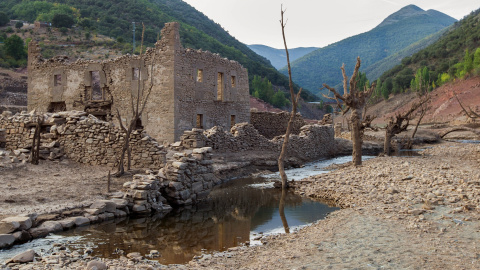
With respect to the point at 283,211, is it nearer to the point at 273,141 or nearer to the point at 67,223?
the point at 67,223

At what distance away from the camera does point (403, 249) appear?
6.41m

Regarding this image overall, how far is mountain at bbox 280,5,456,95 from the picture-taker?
486ft

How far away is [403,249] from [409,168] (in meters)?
7.99

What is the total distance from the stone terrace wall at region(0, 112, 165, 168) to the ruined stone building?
13.0ft

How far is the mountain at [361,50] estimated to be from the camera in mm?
148250

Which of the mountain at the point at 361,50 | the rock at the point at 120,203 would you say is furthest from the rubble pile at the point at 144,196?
the mountain at the point at 361,50

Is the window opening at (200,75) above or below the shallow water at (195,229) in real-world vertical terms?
above

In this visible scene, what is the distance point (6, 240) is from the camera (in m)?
7.20

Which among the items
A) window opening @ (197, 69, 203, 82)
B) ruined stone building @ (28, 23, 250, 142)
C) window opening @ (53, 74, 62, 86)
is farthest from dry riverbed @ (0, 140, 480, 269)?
window opening @ (53, 74, 62, 86)

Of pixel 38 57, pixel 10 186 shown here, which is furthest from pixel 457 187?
pixel 38 57

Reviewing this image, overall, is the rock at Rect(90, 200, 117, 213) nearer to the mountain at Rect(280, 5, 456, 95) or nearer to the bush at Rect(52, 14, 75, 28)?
the bush at Rect(52, 14, 75, 28)

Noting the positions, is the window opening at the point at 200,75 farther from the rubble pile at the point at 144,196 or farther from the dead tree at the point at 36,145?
the rubble pile at the point at 144,196

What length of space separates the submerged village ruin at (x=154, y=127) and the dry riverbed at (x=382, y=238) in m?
3.39

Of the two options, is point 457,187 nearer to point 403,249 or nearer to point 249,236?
point 403,249
